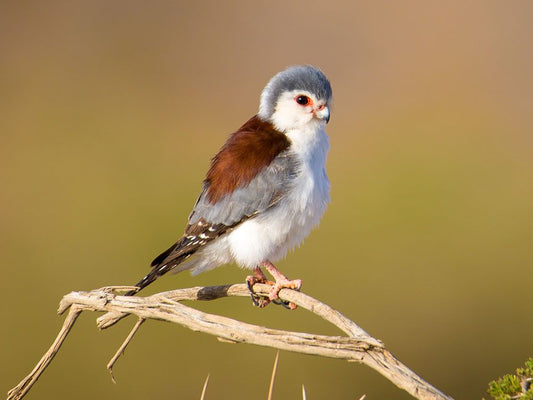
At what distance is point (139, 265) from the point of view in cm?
593

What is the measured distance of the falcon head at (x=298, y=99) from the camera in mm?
3029

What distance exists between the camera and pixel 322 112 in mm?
3027

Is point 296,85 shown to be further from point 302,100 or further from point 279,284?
point 279,284

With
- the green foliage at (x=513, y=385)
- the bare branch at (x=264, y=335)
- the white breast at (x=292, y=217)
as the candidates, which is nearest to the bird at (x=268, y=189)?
the white breast at (x=292, y=217)

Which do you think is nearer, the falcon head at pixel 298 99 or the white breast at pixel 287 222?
the white breast at pixel 287 222

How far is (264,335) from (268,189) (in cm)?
148

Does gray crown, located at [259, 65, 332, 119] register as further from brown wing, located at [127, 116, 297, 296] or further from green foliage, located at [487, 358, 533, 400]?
green foliage, located at [487, 358, 533, 400]

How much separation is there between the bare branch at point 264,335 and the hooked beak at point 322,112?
4.27 ft

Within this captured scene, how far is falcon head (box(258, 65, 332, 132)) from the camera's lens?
9.94ft

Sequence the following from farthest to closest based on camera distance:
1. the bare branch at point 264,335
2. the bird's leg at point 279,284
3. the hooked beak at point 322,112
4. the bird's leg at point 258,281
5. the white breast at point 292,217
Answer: the hooked beak at point 322,112 < the white breast at point 292,217 < the bird's leg at point 258,281 < the bird's leg at point 279,284 < the bare branch at point 264,335

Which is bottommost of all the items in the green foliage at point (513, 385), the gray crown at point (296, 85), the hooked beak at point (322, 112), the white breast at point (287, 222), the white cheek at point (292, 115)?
the green foliage at point (513, 385)

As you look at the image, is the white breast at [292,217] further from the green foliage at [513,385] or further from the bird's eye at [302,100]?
the green foliage at [513,385]

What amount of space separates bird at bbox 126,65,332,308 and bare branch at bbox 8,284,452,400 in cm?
106

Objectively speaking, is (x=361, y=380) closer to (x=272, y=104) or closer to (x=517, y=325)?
(x=517, y=325)
